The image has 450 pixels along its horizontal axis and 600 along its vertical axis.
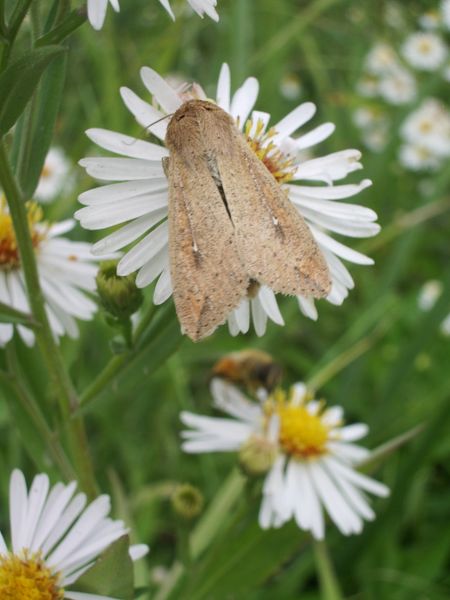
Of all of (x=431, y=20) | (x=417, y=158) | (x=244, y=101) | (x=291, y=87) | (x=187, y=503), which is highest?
(x=431, y=20)

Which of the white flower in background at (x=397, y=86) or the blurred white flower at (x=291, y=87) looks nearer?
the blurred white flower at (x=291, y=87)

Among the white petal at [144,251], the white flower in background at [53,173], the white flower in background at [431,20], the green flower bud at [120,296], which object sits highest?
the white flower in background at [431,20]

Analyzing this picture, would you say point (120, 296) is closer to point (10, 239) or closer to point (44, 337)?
point (44, 337)

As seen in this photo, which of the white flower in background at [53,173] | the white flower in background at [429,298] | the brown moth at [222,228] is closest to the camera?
the brown moth at [222,228]

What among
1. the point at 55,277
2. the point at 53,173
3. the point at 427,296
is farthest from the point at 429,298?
the point at 55,277

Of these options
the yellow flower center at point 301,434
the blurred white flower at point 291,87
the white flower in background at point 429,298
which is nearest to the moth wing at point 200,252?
the yellow flower center at point 301,434

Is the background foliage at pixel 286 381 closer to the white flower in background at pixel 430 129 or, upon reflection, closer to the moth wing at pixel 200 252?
the moth wing at pixel 200 252

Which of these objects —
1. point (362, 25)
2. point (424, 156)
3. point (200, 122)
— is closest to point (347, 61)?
point (362, 25)
